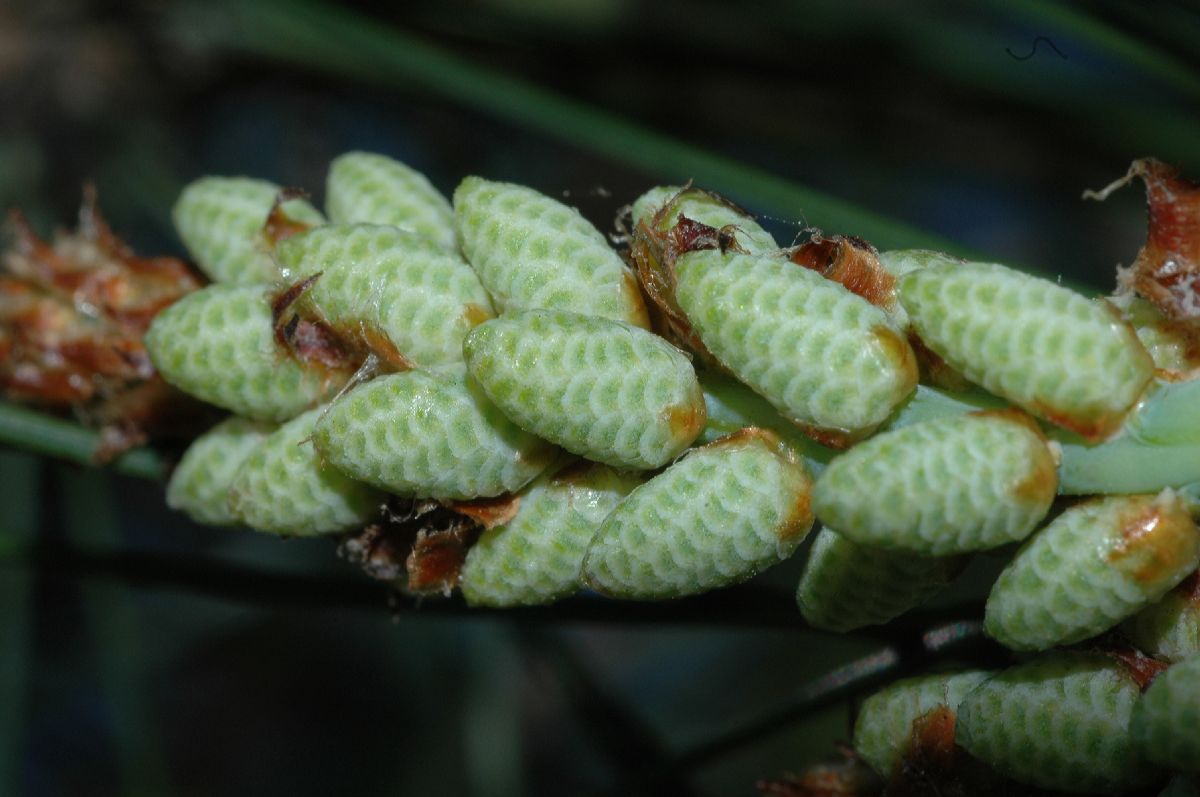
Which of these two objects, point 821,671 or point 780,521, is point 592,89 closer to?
point 821,671

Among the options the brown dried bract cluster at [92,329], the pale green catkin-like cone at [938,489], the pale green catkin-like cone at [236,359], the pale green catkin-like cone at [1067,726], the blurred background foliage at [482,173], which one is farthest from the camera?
the blurred background foliage at [482,173]

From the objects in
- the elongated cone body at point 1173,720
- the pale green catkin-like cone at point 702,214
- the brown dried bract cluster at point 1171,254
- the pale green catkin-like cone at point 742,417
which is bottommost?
the elongated cone body at point 1173,720

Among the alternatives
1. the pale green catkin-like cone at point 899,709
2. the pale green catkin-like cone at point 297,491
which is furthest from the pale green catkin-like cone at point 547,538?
the pale green catkin-like cone at point 899,709

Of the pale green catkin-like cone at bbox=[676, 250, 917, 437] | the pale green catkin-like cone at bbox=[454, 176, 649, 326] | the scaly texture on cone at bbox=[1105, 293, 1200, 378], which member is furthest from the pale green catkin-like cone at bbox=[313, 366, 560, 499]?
the scaly texture on cone at bbox=[1105, 293, 1200, 378]

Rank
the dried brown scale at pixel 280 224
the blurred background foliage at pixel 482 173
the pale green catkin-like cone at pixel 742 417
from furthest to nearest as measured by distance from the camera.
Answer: the blurred background foliage at pixel 482 173 < the dried brown scale at pixel 280 224 < the pale green catkin-like cone at pixel 742 417

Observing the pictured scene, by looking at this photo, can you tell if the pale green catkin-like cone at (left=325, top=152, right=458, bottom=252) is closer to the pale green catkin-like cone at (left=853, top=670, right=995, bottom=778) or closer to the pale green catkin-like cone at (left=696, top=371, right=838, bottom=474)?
the pale green catkin-like cone at (left=696, top=371, right=838, bottom=474)

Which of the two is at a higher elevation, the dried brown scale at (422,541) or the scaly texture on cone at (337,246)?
the scaly texture on cone at (337,246)

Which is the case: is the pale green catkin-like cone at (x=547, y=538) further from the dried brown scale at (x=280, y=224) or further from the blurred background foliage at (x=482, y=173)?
the blurred background foliage at (x=482, y=173)
